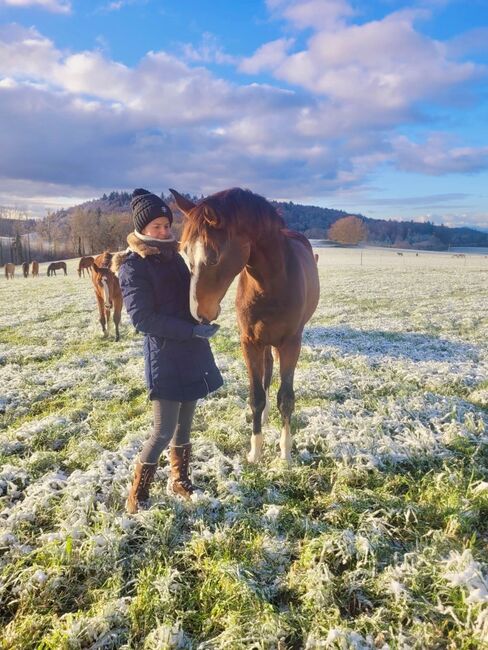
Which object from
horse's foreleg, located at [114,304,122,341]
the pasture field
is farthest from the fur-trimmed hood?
horse's foreleg, located at [114,304,122,341]

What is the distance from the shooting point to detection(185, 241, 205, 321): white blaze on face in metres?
2.63

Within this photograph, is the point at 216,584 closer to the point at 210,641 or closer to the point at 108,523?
the point at 210,641

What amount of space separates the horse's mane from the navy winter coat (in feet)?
1.14

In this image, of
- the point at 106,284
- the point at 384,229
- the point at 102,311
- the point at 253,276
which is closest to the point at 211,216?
the point at 253,276

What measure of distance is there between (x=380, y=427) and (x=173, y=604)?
2.84m

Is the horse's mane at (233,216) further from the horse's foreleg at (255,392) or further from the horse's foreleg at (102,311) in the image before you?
the horse's foreleg at (102,311)

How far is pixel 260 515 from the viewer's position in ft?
9.83

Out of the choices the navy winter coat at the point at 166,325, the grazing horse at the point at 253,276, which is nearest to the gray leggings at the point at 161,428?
the navy winter coat at the point at 166,325

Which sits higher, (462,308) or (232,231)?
(232,231)

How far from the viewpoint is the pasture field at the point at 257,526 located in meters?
2.13

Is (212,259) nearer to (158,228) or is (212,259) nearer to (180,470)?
(158,228)

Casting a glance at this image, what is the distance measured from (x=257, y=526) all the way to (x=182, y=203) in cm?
244

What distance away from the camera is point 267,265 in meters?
3.37

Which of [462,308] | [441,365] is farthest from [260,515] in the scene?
[462,308]
